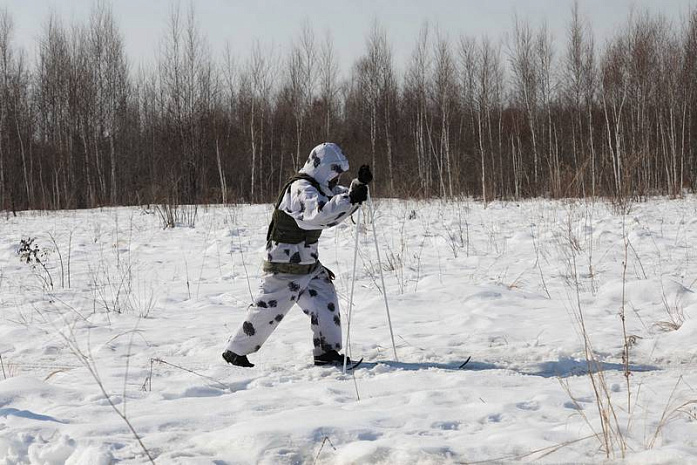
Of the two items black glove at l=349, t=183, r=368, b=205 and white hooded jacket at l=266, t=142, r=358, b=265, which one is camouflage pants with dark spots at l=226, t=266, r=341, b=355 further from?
black glove at l=349, t=183, r=368, b=205

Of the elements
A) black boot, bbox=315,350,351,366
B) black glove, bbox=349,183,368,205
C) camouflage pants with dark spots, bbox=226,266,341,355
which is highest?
black glove, bbox=349,183,368,205

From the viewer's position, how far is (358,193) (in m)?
3.55

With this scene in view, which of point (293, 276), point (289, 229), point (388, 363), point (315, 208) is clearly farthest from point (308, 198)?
point (388, 363)

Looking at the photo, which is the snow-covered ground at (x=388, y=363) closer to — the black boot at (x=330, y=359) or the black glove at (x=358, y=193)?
the black boot at (x=330, y=359)

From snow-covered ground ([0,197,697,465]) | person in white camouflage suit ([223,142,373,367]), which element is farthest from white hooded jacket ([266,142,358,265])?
snow-covered ground ([0,197,697,465])

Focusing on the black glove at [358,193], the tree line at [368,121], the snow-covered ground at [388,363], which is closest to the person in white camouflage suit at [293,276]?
the snow-covered ground at [388,363]

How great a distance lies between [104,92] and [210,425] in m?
28.2

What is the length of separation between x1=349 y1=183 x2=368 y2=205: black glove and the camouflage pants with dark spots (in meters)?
0.72

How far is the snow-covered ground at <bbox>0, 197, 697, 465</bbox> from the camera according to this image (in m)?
2.37

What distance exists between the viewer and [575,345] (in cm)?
414

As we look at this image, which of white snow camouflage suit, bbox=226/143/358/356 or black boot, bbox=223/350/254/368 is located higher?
white snow camouflage suit, bbox=226/143/358/356

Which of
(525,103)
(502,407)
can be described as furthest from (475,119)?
(502,407)

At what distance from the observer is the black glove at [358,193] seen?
11.6 feet

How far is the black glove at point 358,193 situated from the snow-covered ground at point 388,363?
98cm
